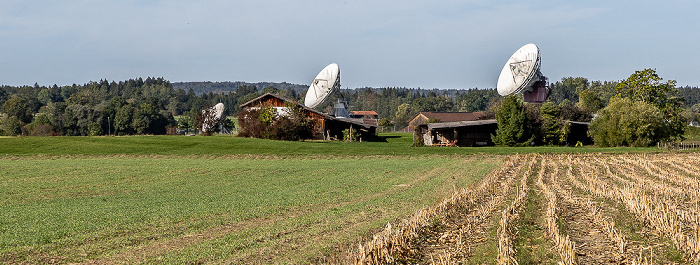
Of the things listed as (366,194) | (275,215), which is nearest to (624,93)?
(366,194)

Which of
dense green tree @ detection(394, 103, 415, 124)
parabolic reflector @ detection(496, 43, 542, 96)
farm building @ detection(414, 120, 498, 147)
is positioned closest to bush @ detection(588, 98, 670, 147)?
parabolic reflector @ detection(496, 43, 542, 96)

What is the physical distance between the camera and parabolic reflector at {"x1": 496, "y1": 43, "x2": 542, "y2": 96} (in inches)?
2963

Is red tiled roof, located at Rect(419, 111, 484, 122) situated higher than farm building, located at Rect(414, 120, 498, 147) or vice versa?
red tiled roof, located at Rect(419, 111, 484, 122)

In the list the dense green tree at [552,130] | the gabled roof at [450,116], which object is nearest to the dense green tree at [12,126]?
the gabled roof at [450,116]

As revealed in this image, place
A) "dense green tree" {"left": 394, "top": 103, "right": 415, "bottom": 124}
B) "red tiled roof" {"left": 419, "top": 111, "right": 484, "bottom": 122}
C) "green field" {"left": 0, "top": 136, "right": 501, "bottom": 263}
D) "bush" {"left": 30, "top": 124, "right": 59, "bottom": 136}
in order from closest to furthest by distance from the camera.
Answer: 1. "green field" {"left": 0, "top": 136, "right": 501, "bottom": 263}
2. "bush" {"left": 30, "top": 124, "right": 59, "bottom": 136}
3. "red tiled roof" {"left": 419, "top": 111, "right": 484, "bottom": 122}
4. "dense green tree" {"left": 394, "top": 103, "right": 415, "bottom": 124}

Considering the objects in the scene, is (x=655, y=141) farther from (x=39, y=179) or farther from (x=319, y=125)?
(x=39, y=179)

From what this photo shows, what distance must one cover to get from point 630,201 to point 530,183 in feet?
26.5

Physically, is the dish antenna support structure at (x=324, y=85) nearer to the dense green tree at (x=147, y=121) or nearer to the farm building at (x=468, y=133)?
the farm building at (x=468, y=133)

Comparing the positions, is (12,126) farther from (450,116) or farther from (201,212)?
(201,212)

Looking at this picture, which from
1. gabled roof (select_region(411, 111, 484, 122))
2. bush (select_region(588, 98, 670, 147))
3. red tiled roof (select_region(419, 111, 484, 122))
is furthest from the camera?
red tiled roof (select_region(419, 111, 484, 122))

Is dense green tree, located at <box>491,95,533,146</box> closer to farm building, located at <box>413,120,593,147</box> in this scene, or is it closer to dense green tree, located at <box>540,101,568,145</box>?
farm building, located at <box>413,120,593,147</box>

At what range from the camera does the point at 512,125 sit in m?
66.1

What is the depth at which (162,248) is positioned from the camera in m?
11.8

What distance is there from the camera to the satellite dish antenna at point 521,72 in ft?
→ 247
